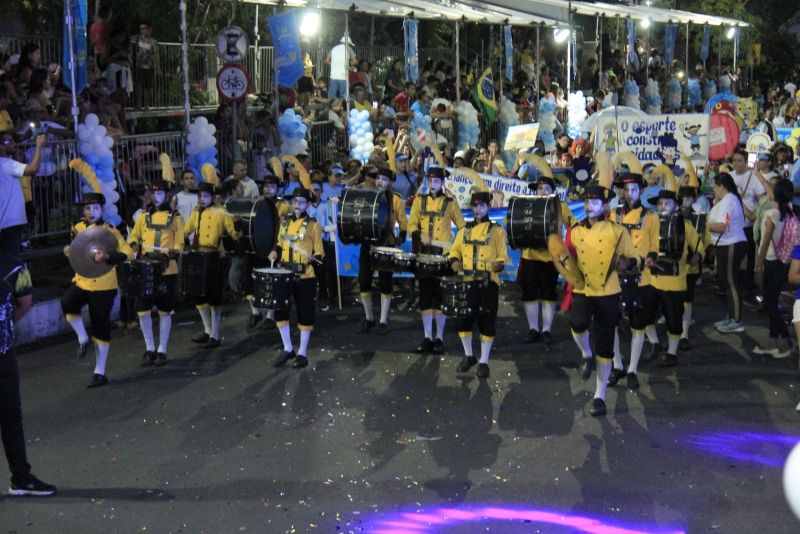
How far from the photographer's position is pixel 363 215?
42.6 feet

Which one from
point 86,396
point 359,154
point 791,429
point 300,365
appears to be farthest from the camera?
point 359,154

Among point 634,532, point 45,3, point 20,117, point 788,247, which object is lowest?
point 634,532

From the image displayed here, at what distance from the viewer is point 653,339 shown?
12.5 m

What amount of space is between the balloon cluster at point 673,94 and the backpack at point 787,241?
73.2 feet

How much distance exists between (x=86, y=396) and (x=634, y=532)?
18.8ft

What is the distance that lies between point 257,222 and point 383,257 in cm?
142

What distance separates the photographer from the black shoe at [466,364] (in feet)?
39.1

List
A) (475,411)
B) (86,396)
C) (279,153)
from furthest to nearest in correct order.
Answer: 1. (279,153)
2. (86,396)
3. (475,411)

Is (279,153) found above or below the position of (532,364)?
above

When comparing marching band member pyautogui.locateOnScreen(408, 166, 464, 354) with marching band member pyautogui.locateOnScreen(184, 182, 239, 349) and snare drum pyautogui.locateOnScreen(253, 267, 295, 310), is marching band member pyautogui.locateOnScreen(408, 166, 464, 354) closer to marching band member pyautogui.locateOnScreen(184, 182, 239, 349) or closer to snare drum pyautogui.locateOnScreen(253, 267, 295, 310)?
snare drum pyautogui.locateOnScreen(253, 267, 295, 310)

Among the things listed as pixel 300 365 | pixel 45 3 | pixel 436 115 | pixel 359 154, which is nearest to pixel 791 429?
pixel 300 365

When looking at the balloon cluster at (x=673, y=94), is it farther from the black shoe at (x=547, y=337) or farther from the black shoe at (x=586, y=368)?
the black shoe at (x=586, y=368)

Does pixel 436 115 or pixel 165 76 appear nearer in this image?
pixel 165 76

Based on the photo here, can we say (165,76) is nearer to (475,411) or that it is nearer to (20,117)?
(20,117)
